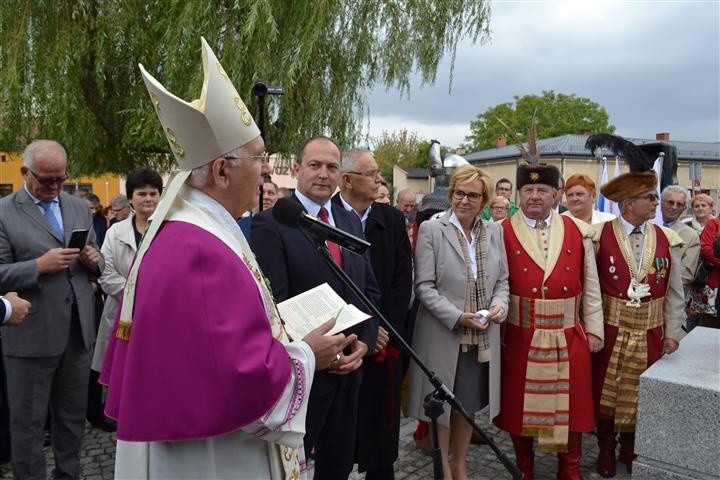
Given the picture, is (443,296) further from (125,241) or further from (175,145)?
(125,241)

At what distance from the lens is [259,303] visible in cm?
162

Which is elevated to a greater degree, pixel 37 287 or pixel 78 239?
pixel 78 239

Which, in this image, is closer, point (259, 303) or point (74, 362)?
point (259, 303)

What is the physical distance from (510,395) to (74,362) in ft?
9.31

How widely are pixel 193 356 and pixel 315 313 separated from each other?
0.69m

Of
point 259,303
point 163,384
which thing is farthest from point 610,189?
point 163,384

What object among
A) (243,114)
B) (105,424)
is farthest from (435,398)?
(105,424)

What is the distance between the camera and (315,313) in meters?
2.15

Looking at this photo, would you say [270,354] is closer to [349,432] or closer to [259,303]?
[259,303]

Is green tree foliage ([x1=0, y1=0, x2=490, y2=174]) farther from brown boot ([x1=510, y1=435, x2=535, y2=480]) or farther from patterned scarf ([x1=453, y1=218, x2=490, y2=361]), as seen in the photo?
brown boot ([x1=510, y1=435, x2=535, y2=480])

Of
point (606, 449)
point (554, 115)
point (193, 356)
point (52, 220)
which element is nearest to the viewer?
point (193, 356)

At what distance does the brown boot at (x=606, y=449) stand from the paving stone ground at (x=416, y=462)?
0.06 metres

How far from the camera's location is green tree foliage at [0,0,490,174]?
7672mm

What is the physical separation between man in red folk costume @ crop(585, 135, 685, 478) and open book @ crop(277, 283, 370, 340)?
249cm
